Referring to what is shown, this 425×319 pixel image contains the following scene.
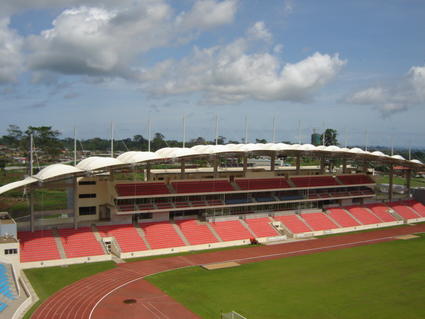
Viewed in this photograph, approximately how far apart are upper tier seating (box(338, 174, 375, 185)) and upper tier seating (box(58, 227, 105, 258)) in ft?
122

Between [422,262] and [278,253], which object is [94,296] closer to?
[278,253]

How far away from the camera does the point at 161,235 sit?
134ft

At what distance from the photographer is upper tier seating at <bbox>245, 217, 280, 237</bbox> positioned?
46.0 m

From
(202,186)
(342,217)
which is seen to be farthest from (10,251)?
(342,217)

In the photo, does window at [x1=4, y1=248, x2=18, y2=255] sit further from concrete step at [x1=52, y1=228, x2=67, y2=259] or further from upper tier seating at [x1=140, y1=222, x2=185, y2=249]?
upper tier seating at [x1=140, y1=222, x2=185, y2=249]

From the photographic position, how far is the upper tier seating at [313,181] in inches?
2119

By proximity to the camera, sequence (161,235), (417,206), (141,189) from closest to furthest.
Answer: (161,235) → (141,189) → (417,206)

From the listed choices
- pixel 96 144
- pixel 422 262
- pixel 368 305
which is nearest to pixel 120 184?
pixel 368 305

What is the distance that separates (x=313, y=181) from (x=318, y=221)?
598cm

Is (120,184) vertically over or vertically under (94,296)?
over

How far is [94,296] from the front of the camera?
2739 centimetres

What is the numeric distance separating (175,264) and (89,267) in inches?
292

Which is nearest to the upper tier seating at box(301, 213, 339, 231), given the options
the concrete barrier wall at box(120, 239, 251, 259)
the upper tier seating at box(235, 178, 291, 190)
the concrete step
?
the upper tier seating at box(235, 178, 291, 190)

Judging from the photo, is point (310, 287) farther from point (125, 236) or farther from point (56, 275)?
point (56, 275)
